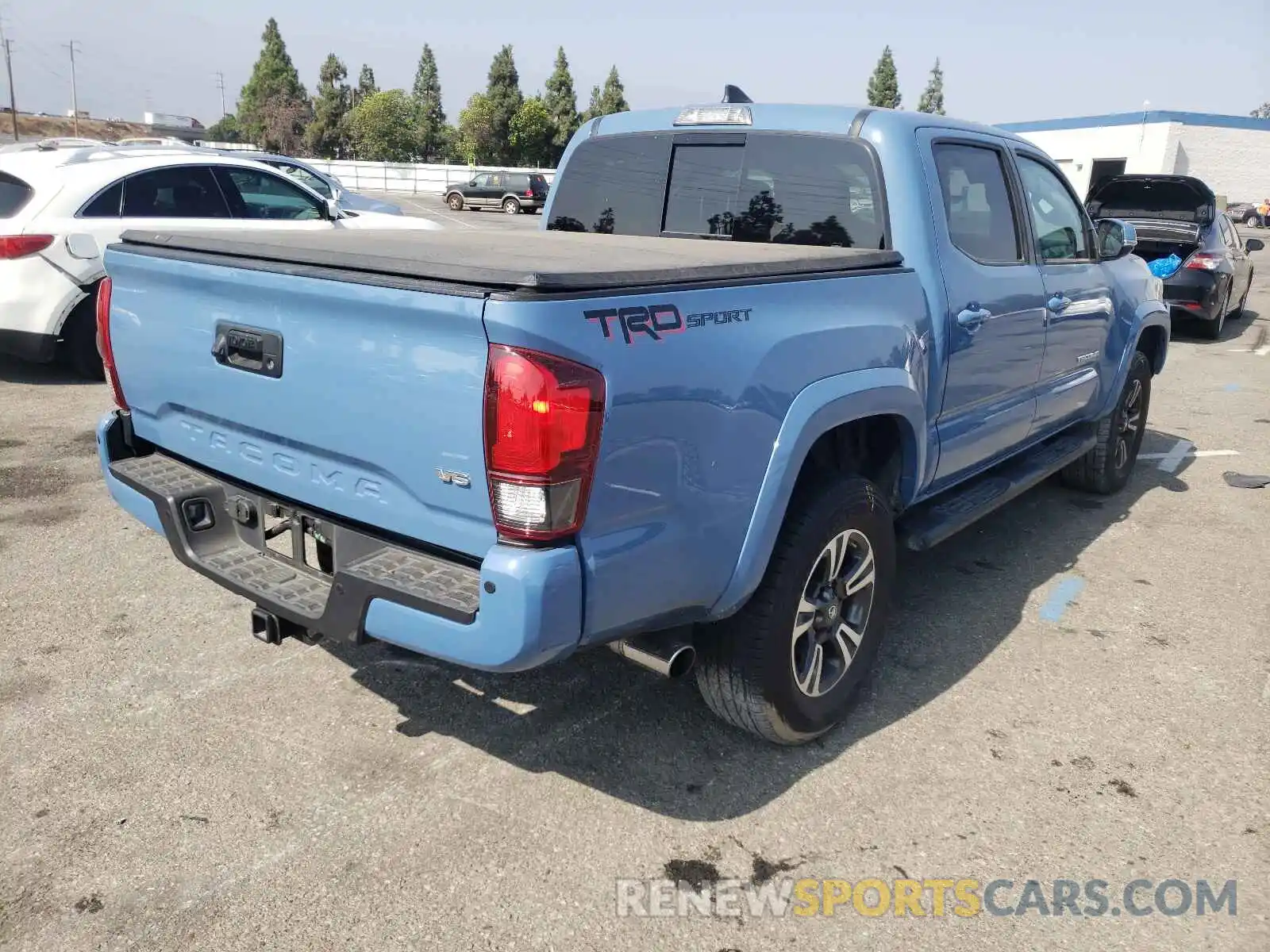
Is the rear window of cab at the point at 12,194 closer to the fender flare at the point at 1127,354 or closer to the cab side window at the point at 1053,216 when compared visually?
the cab side window at the point at 1053,216

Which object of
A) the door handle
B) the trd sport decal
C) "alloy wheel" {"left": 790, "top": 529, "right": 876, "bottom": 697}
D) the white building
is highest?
the white building

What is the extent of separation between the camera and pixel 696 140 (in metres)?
4.06

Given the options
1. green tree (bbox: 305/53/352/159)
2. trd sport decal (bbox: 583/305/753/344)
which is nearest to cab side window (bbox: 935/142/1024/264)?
trd sport decal (bbox: 583/305/753/344)

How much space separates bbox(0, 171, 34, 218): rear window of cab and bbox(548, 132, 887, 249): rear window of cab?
4.77 m

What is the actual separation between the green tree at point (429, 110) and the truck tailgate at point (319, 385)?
7476 centimetres

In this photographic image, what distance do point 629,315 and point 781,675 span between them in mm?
1264

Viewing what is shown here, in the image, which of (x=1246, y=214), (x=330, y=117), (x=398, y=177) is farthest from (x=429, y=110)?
(x=1246, y=214)

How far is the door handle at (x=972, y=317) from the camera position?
11.9 feet

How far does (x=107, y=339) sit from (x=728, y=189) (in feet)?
7.75

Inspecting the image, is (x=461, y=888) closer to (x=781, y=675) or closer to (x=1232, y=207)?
(x=781, y=675)

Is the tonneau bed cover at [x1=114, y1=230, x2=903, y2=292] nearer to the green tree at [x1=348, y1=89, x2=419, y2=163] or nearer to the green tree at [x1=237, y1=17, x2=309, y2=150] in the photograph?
the green tree at [x1=348, y1=89, x2=419, y2=163]

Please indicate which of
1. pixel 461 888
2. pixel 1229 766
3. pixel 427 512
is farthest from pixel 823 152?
pixel 461 888

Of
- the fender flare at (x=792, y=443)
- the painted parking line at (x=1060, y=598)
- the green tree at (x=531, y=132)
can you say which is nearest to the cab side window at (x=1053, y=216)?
the painted parking line at (x=1060, y=598)

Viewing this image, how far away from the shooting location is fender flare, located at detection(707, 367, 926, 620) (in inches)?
105
